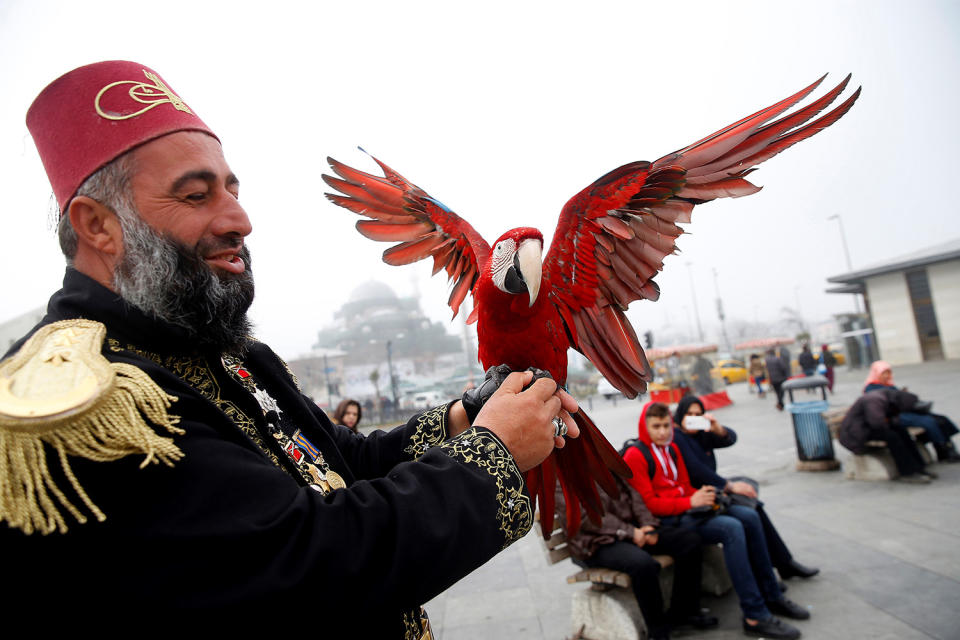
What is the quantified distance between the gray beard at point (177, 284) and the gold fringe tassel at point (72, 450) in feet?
1.12

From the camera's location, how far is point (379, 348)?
6288 centimetres

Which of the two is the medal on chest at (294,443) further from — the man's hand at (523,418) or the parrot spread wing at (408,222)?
the parrot spread wing at (408,222)

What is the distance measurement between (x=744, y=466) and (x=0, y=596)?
28.4 feet

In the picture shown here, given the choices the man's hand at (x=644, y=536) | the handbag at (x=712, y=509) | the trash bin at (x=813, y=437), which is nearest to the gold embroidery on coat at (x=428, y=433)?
the man's hand at (x=644, y=536)

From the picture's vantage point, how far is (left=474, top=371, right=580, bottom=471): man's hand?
1.17 m

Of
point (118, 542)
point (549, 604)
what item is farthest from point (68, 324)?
point (549, 604)

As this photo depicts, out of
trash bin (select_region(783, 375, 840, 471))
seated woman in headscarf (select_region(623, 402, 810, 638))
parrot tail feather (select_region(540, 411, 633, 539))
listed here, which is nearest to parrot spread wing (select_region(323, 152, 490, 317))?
parrot tail feather (select_region(540, 411, 633, 539))

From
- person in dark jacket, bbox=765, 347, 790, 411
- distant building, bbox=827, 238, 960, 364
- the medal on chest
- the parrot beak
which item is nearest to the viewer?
the medal on chest

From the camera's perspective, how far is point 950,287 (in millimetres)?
20406

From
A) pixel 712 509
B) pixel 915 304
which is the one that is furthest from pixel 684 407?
pixel 915 304

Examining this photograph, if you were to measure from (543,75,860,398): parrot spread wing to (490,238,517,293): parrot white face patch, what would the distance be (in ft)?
1.09

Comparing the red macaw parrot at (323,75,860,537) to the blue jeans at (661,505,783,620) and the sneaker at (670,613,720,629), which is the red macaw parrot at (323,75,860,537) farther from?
the sneaker at (670,613,720,629)

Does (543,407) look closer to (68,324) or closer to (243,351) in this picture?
(243,351)

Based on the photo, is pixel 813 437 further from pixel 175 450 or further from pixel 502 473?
pixel 175 450
